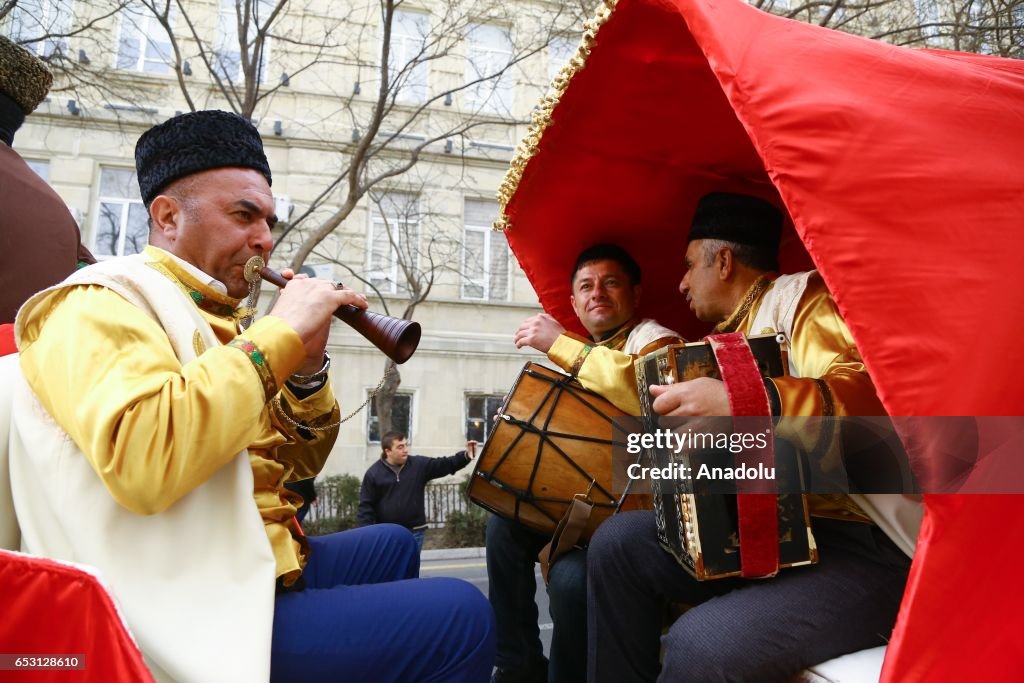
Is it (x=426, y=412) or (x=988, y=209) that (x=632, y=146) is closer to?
A: (x=988, y=209)

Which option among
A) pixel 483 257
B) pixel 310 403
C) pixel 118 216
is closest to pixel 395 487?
pixel 310 403

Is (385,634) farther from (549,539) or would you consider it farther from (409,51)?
(409,51)

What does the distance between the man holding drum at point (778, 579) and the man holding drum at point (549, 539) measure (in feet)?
1.22

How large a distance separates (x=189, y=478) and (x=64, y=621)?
0.31m

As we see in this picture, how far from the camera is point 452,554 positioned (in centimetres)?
1088

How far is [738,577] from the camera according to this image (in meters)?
1.68

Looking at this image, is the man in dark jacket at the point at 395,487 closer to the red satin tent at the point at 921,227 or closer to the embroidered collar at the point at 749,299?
the embroidered collar at the point at 749,299

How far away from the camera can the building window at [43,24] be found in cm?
743

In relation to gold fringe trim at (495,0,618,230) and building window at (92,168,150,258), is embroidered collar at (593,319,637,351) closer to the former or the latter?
gold fringe trim at (495,0,618,230)

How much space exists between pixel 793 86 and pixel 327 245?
→ 42.0 ft

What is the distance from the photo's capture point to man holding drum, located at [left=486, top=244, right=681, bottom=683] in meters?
2.31

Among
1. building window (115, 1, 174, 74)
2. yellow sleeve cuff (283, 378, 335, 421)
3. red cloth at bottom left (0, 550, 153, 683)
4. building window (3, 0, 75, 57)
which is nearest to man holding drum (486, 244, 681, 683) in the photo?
yellow sleeve cuff (283, 378, 335, 421)

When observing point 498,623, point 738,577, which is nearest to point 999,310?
point 738,577

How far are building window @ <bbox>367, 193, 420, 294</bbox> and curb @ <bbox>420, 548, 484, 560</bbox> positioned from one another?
16.9 feet
